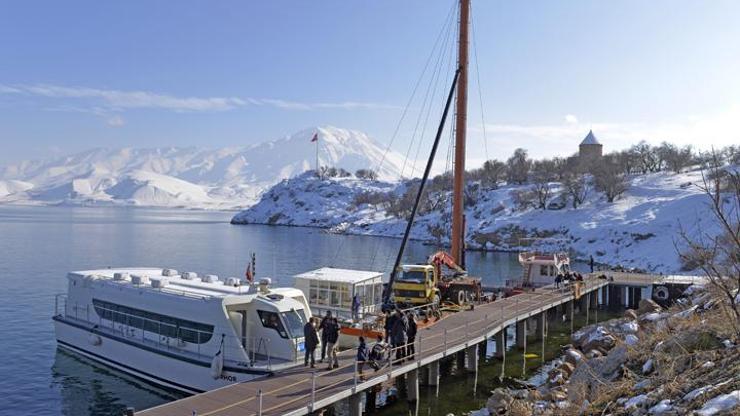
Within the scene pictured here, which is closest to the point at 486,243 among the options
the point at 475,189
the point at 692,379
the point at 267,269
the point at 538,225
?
the point at 538,225

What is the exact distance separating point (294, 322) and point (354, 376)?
16.8 feet

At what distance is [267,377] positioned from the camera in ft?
71.4

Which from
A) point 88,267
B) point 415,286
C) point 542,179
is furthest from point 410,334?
point 542,179

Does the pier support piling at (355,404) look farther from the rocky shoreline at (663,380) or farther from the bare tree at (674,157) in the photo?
the bare tree at (674,157)

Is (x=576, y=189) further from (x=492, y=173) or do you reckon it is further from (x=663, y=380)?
(x=663, y=380)

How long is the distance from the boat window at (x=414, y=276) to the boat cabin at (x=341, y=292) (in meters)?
3.13

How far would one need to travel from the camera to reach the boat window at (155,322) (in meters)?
25.1

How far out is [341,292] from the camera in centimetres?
3083

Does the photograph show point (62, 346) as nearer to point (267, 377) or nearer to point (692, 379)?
point (267, 377)

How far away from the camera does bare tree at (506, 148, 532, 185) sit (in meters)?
150

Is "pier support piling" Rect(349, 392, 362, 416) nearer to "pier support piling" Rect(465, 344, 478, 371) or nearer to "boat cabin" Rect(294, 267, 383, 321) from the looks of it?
"boat cabin" Rect(294, 267, 383, 321)

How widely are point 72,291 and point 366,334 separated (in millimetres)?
17380

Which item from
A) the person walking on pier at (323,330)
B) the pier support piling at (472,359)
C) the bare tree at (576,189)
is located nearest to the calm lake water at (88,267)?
the person walking on pier at (323,330)

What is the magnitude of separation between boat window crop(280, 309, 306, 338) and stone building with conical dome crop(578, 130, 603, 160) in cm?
13749
